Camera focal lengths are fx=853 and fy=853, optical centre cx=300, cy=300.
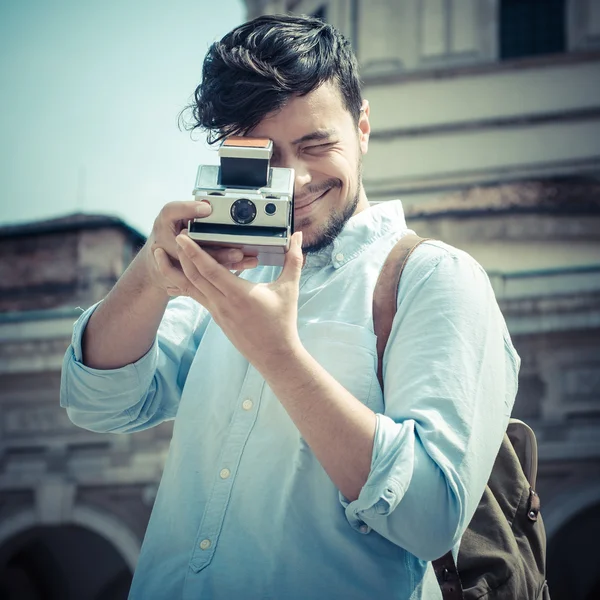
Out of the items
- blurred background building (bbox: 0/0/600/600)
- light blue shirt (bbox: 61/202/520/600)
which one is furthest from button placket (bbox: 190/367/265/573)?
blurred background building (bbox: 0/0/600/600)

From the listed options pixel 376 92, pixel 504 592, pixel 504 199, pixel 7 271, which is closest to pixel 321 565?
pixel 504 592

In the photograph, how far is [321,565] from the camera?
1471 millimetres

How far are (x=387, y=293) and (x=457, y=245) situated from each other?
25.5 feet

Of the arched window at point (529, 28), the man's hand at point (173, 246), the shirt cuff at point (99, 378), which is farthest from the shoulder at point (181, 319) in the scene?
the arched window at point (529, 28)

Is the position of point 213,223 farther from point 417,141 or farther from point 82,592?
point 417,141

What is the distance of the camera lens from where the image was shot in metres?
1.51

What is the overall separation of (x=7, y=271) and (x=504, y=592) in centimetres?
937

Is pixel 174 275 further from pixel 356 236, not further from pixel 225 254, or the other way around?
pixel 356 236

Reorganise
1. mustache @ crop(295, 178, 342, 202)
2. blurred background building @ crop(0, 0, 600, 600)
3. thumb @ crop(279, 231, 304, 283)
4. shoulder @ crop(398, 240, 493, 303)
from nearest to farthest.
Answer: thumb @ crop(279, 231, 304, 283), shoulder @ crop(398, 240, 493, 303), mustache @ crop(295, 178, 342, 202), blurred background building @ crop(0, 0, 600, 600)

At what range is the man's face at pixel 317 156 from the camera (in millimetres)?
1748

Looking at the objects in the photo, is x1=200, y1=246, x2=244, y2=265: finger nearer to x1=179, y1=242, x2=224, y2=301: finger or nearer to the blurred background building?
x1=179, y1=242, x2=224, y2=301: finger

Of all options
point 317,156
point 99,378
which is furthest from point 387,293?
point 99,378

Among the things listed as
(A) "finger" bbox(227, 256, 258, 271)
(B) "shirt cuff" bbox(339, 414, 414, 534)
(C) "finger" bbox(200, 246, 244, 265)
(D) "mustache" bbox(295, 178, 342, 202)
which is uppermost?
(D) "mustache" bbox(295, 178, 342, 202)

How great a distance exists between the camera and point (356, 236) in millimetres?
1845
